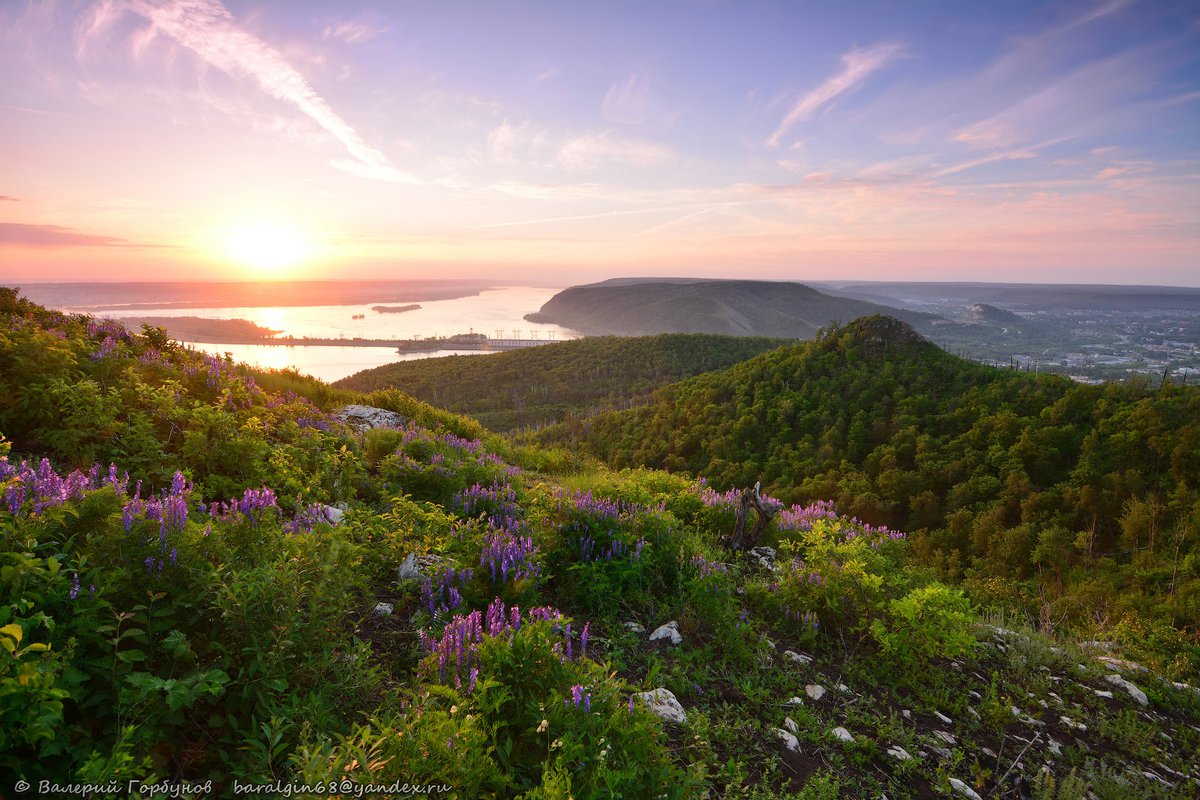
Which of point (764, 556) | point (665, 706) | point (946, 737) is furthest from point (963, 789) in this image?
point (764, 556)

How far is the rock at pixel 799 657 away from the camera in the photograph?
4676 mm

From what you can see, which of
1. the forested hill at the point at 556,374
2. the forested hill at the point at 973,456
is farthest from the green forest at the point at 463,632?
the forested hill at the point at 556,374

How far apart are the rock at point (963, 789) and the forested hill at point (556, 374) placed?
2401 inches

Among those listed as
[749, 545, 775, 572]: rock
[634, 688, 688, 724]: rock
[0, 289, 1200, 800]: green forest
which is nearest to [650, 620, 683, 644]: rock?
[0, 289, 1200, 800]: green forest

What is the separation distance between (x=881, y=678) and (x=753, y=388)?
23.3 metres

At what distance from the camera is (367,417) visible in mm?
11312

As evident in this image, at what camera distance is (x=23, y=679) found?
1834 millimetres

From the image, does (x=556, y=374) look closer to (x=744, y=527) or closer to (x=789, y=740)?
(x=744, y=527)

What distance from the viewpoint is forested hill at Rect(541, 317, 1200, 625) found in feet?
38.9

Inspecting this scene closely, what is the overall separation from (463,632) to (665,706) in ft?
5.06

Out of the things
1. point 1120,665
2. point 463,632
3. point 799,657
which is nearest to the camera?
point 463,632

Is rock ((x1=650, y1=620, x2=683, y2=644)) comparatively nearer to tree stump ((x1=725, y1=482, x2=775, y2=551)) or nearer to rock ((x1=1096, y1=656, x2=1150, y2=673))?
tree stump ((x1=725, y1=482, x2=775, y2=551))

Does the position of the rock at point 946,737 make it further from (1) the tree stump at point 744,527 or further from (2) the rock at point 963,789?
(1) the tree stump at point 744,527

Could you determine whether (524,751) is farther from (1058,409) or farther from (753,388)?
(753,388)
